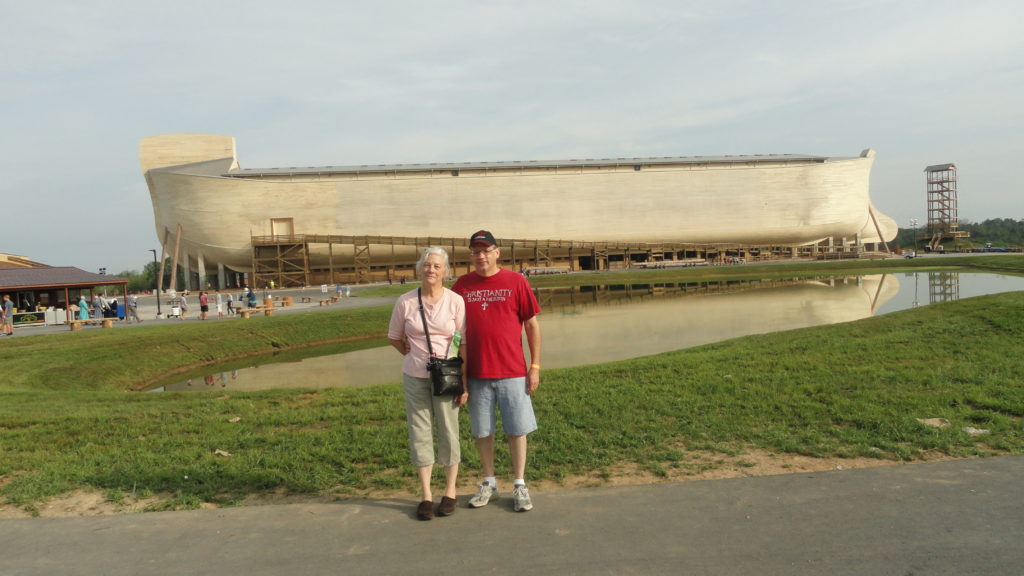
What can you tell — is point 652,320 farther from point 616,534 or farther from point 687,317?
point 616,534

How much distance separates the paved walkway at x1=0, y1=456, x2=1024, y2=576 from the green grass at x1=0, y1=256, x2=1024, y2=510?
25.1 inches

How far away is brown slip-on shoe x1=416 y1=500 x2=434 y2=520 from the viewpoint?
14.6 ft

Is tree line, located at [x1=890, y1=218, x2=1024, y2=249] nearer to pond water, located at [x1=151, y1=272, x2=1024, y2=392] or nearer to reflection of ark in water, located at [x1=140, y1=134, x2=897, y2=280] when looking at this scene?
reflection of ark in water, located at [x1=140, y1=134, x2=897, y2=280]

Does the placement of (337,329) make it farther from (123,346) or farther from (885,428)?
(885,428)

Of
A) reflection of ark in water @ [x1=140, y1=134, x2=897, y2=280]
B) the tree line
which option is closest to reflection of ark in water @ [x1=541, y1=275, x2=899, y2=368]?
reflection of ark in water @ [x1=140, y1=134, x2=897, y2=280]

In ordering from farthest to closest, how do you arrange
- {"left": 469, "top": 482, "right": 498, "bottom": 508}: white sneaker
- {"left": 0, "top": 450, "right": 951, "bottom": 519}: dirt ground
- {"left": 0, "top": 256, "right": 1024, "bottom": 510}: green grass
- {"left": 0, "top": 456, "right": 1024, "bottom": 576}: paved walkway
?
{"left": 0, "top": 256, "right": 1024, "bottom": 510}: green grass → {"left": 0, "top": 450, "right": 951, "bottom": 519}: dirt ground → {"left": 469, "top": 482, "right": 498, "bottom": 508}: white sneaker → {"left": 0, "top": 456, "right": 1024, "bottom": 576}: paved walkway

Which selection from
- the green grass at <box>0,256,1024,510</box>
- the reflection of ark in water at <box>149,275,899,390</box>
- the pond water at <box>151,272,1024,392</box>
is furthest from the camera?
the pond water at <box>151,272,1024,392</box>

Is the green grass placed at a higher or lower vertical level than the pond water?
higher

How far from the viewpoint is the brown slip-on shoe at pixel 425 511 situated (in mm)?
4438

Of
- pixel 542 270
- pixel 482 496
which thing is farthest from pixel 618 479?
pixel 542 270

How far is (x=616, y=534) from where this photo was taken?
13.1ft

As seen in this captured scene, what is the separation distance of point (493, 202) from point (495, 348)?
65.7m

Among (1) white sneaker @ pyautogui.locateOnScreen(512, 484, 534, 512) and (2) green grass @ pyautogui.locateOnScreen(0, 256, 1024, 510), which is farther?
(2) green grass @ pyautogui.locateOnScreen(0, 256, 1024, 510)

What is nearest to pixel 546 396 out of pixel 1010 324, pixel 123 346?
pixel 1010 324
